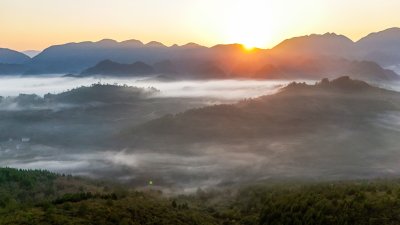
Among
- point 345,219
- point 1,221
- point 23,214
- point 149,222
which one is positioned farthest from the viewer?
point 149,222

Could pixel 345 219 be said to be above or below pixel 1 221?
below

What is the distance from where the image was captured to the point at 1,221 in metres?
100

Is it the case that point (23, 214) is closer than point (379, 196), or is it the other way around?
point (23, 214)

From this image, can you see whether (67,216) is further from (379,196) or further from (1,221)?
(379,196)

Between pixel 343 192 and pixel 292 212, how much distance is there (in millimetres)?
16366

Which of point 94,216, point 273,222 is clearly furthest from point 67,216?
point 273,222

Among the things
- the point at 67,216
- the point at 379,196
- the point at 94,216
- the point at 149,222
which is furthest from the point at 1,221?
the point at 379,196

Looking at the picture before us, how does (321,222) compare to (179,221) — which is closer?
(321,222)

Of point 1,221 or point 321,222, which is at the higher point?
point 1,221

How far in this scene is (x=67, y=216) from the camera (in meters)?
112

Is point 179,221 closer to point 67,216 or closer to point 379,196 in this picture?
point 67,216

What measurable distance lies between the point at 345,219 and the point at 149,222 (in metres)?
50.7

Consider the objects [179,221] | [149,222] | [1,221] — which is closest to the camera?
[1,221]

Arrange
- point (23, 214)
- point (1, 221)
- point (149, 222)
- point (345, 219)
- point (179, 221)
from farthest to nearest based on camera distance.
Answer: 1. point (179, 221)
2. point (149, 222)
3. point (345, 219)
4. point (23, 214)
5. point (1, 221)
